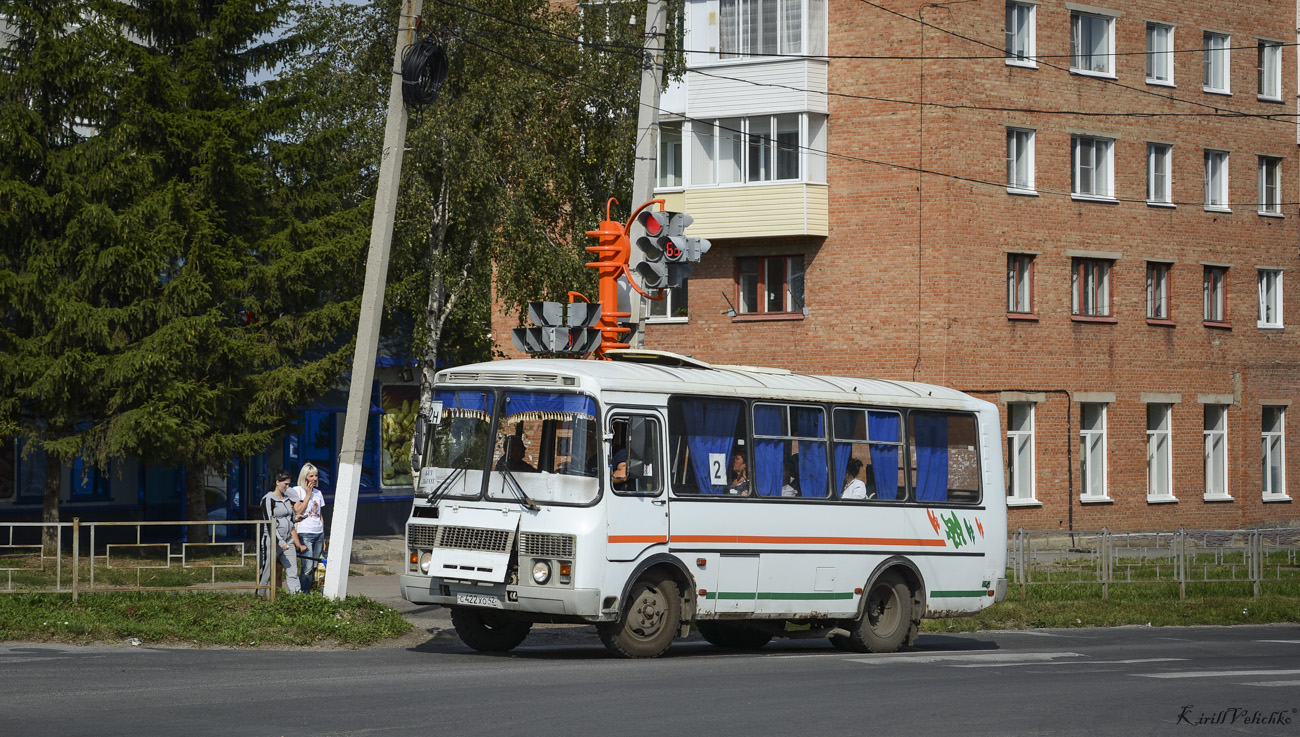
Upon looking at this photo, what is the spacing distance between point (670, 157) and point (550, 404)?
25427 mm

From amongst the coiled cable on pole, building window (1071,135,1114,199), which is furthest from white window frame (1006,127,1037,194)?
the coiled cable on pole

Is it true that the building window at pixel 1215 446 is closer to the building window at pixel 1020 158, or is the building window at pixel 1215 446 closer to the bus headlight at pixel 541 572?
the building window at pixel 1020 158

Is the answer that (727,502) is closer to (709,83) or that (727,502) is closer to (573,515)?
(573,515)

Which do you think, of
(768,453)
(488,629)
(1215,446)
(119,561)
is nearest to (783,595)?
(768,453)

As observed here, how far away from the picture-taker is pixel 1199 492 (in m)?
42.4

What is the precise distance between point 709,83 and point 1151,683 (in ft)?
86.5

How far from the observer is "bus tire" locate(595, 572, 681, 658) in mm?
15219

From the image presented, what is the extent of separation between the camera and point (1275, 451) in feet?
146

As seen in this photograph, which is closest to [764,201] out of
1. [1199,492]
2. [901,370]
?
[901,370]

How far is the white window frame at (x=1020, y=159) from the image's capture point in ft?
126

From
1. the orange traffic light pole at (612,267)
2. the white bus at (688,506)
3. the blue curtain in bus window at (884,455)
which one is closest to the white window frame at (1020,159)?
the white bus at (688,506)

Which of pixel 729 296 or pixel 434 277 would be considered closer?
pixel 434 277

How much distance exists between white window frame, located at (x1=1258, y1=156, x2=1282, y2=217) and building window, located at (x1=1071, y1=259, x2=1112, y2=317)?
669cm

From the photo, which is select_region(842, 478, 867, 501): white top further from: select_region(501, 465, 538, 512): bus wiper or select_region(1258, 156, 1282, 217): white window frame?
select_region(1258, 156, 1282, 217): white window frame
